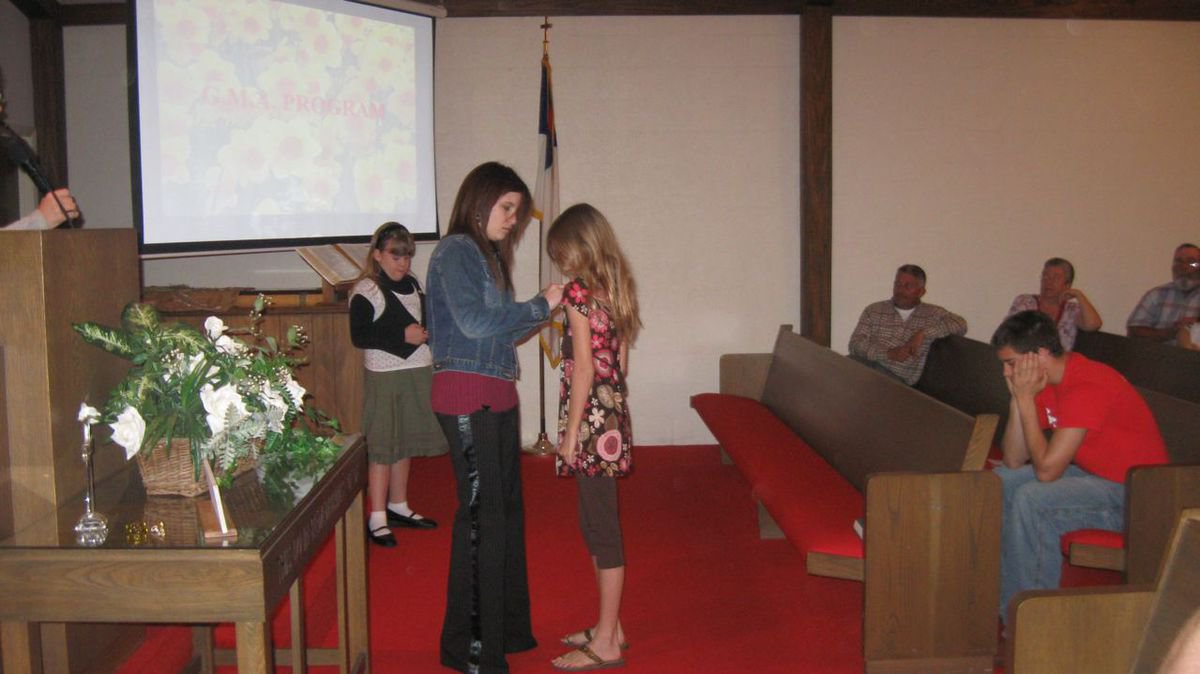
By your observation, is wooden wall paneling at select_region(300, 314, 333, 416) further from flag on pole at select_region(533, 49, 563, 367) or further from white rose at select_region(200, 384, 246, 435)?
white rose at select_region(200, 384, 246, 435)

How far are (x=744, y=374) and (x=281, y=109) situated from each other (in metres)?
3.04

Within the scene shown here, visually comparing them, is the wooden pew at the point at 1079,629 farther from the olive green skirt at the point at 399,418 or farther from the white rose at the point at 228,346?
the olive green skirt at the point at 399,418

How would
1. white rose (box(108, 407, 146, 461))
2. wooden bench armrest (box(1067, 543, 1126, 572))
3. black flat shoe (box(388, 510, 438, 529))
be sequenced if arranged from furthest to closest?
1. black flat shoe (box(388, 510, 438, 529))
2. wooden bench armrest (box(1067, 543, 1126, 572))
3. white rose (box(108, 407, 146, 461))

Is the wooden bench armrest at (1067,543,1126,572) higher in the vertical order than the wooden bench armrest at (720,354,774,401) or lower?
lower

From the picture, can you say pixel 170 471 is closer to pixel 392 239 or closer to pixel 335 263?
pixel 392 239

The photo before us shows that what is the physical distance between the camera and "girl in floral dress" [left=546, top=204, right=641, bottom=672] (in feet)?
10.3

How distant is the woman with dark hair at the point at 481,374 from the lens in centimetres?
307

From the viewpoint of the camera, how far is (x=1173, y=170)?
7.21 metres

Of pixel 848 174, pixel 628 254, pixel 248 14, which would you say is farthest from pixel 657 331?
pixel 248 14

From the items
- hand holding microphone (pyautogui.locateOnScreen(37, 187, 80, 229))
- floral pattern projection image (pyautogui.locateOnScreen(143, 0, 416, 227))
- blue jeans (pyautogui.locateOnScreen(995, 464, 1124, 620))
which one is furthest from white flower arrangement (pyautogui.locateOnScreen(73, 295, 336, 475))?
floral pattern projection image (pyautogui.locateOnScreen(143, 0, 416, 227))

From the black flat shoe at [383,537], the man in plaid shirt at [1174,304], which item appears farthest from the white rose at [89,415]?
the man in plaid shirt at [1174,304]

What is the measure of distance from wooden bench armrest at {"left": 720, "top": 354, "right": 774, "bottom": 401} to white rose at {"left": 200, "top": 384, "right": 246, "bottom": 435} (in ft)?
14.2

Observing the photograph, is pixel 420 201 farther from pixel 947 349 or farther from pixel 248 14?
pixel 947 349

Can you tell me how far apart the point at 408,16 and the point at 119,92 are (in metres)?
2.22
